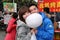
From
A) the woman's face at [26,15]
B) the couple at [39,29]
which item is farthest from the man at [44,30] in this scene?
the woman's face at [26,15]

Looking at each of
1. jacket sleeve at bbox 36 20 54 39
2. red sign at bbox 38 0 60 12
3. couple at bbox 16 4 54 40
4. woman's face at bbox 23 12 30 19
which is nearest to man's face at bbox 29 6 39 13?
couple at bbox 16 4 54 40

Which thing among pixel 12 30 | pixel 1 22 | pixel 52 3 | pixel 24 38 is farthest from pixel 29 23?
pixel 1 22

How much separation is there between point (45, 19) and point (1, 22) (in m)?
17.2

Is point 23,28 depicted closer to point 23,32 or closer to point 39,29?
point 23,32

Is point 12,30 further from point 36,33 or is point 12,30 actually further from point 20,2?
point 20,2

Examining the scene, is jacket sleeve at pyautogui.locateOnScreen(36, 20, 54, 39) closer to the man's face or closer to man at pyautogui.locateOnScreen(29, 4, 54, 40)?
man at pyautogui.locateOnScreen(29, 4, 54, 40)

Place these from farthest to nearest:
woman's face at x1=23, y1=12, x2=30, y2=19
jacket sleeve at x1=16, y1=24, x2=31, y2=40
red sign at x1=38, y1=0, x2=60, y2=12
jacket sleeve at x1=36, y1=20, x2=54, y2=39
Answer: red sign at x1=38, y1=0, x2=60, y2=12 → jacket sleeve at x1=16, y1=24, x2=31, y2=40 → woman's face at x1=23, y1=12, x2=30, y2=19 → jacket sleeve at x1=36, y1=20, x2=54, y2=39

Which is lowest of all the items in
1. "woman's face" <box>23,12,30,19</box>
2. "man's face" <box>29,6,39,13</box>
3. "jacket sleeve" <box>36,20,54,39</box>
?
"jacket sleeve" <box>36,20,54,39</box>

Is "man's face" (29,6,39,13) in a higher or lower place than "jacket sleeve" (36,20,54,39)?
higher

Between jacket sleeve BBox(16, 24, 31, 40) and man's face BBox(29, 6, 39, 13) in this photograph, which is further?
jacket sleeve BBox(16, 24, 31, 40)

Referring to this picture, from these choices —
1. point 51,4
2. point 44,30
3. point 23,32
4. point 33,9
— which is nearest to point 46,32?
point 44,30

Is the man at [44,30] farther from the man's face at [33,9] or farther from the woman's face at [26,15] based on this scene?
the woman's face at [26,15]

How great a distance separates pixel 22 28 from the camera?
455 cm

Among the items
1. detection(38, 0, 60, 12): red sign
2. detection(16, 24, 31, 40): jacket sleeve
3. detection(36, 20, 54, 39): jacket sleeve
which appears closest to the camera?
detection(36, 20, 54, 39): jacket sleeve
